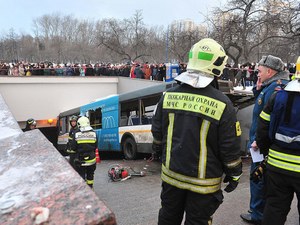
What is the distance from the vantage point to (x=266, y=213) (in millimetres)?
3055

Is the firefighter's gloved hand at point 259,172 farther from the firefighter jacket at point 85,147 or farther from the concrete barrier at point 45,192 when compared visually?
the firefighter jacket at point 85,147

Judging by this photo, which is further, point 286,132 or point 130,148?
point 130,148

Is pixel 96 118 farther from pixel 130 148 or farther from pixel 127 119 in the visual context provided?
pixel 130 148

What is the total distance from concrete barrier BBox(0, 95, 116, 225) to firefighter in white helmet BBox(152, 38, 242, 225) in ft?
4.02

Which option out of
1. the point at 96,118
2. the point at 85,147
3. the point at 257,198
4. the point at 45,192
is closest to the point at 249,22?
the point at 96,118

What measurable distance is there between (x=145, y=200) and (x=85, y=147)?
179cm

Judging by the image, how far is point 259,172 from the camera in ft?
11.4

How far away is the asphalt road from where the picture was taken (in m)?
4.35

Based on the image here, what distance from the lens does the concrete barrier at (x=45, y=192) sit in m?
0.98

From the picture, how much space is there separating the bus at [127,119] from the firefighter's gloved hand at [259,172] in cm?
527

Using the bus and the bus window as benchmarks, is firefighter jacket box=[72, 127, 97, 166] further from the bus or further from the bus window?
the bus window

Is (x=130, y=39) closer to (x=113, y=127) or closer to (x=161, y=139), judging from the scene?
(x=113, y=127)

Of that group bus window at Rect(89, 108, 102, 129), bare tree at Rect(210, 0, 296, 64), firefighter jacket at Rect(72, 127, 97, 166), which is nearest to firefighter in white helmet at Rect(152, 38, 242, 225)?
firefighter jacket at Rect(72, 127, 97, 166)

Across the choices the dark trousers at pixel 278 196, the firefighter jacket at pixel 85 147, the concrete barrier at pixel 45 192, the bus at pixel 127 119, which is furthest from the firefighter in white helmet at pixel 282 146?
the bus at pixel 127 119
